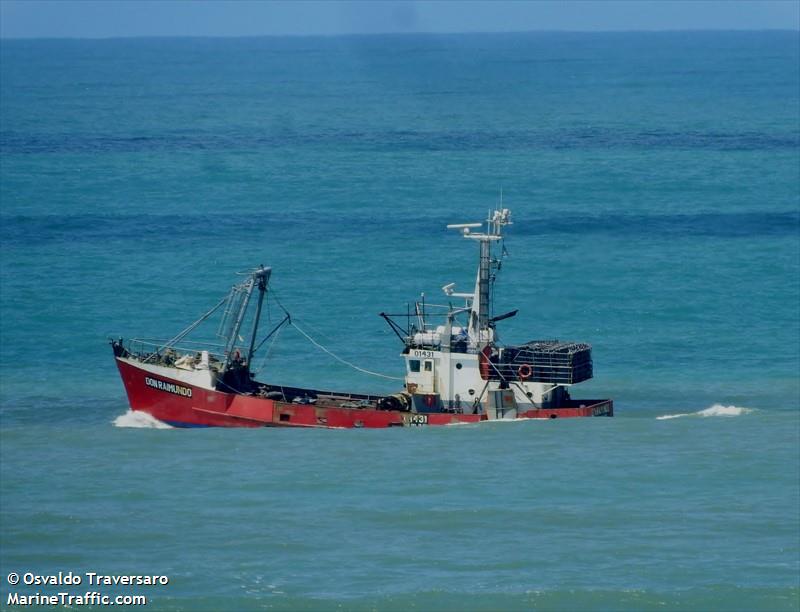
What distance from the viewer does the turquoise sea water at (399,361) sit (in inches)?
1679

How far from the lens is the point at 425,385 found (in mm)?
59156

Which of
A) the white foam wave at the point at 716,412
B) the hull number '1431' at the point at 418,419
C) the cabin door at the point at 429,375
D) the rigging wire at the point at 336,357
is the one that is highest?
the rigging wire at the point at 336,357

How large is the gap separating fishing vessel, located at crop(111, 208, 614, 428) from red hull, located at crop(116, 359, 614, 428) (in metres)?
0.03

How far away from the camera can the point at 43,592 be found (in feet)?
135

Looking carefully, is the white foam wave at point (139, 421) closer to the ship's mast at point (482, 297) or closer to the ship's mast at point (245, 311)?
the ship's mast at point (245, 311)

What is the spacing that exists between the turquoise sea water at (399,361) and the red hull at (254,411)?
1.08m

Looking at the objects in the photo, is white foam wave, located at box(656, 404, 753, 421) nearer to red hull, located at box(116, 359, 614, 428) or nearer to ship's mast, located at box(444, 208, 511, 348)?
red hull, located at box(116, 359, 614, 428)

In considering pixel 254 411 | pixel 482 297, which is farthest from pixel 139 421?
pixel 482 297

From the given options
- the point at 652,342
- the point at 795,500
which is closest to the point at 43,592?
the point at 795,500

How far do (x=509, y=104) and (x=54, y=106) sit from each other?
49.1 meters

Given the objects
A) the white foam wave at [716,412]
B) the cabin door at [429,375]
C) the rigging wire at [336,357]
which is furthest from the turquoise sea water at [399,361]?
the cabin door at [429,375]

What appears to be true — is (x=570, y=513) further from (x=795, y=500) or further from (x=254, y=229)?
(x=254, y=229)

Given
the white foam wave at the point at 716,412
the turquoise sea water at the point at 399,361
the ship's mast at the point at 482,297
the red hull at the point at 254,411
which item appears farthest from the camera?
the ship's mast at the point at 482,297

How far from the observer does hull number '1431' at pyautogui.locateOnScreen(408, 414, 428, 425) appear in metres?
57.8
